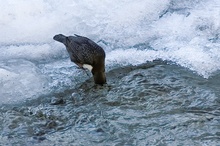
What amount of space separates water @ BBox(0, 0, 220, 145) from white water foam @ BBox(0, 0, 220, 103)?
1 cm

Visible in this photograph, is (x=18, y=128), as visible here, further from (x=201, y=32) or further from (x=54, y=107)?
(x=201, y=32)

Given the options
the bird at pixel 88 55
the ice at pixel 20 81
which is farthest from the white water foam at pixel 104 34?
the bird at pixel 88 55

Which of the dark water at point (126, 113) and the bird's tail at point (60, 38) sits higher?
the bird's tail at point (60, 38)

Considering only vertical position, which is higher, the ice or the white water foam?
the white water foam

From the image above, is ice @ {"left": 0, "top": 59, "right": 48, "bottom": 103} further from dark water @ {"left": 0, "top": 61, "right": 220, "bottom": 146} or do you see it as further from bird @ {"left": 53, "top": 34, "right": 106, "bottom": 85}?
bird @ {"left": 53, "top": 34, "right": 106, "bottom": 85}

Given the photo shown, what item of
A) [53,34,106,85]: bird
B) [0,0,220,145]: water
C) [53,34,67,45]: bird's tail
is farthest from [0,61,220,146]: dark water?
[53,34,67,45]: bird's tail

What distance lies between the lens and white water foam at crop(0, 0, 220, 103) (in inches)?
228

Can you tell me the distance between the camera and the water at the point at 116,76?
4516mm

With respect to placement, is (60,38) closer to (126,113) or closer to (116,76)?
(116,76)

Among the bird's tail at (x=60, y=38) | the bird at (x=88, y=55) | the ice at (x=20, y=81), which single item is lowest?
the ice at (x=20, y=81)

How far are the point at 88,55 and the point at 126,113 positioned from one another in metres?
1.18

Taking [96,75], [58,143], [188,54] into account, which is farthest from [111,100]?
[188,54]

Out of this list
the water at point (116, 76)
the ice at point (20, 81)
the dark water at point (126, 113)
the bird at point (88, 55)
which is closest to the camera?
the dark water at point (126, 113)

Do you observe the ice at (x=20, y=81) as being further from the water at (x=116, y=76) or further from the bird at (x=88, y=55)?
the bird at (x=88, y=55)
